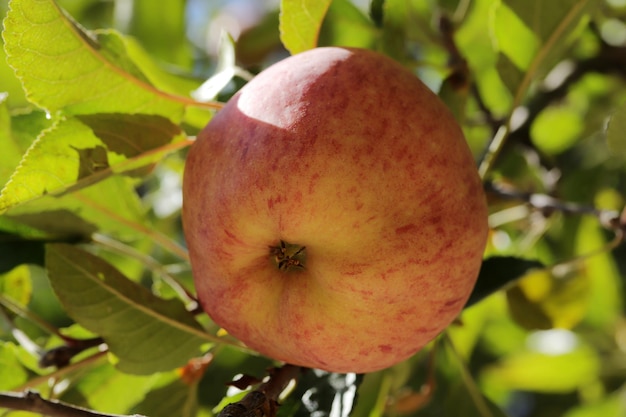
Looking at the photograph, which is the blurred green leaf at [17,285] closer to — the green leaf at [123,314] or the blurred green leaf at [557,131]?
the green leaf at [123,314]

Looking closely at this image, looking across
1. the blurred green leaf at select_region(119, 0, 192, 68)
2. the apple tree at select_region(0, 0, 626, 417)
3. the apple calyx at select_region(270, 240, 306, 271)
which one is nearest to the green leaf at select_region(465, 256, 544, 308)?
the apple tree at select_region(0, 0, 626, 417)

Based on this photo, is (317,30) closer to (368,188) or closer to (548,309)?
(368,188)

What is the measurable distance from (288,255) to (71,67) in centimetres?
41

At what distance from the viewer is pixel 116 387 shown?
4.34ft

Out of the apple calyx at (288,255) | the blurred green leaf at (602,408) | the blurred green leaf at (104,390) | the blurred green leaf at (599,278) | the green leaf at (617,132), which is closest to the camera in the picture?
the apple calyx at (288,255)

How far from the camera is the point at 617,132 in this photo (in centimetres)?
110

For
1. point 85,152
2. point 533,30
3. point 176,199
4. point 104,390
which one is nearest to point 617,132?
point 533,30

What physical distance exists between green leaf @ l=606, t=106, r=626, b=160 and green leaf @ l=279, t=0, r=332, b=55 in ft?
1.46

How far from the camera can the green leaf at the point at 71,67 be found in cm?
99

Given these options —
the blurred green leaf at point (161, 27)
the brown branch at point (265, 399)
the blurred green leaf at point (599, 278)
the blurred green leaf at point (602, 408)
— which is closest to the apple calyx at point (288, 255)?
the brown branch at point (265, 399)

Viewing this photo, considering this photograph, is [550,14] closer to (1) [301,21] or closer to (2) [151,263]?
(1) [301,21]

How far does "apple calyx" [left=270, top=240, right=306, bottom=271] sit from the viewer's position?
3.12 feet

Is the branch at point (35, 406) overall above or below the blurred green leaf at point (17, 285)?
above

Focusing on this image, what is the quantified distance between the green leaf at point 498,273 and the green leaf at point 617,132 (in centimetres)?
23
